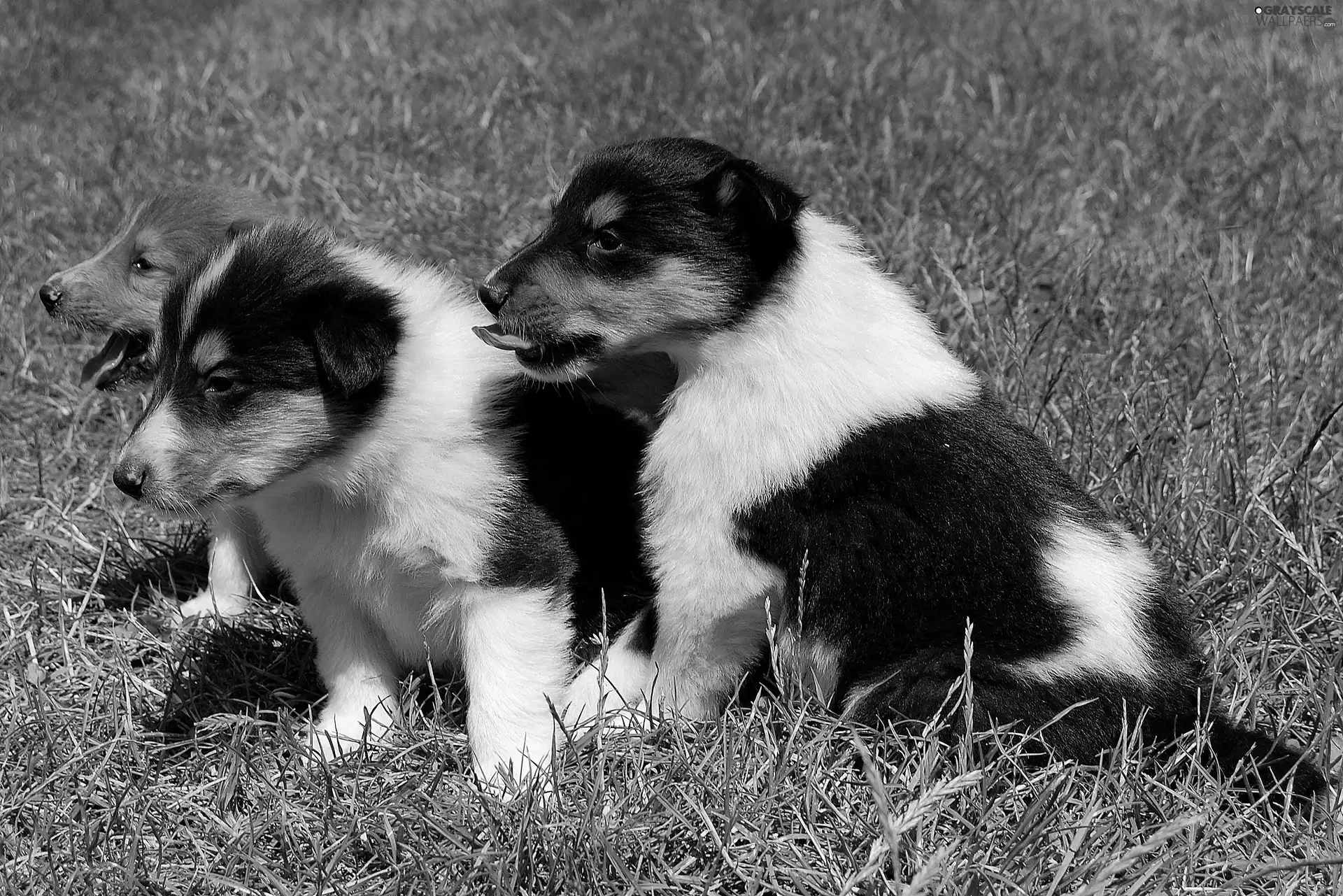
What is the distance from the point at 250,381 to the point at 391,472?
1.65 ft

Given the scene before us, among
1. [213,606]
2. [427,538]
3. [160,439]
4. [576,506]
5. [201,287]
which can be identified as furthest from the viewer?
[213,606]

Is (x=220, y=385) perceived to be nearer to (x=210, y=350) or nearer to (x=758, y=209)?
(x=210, y=350)

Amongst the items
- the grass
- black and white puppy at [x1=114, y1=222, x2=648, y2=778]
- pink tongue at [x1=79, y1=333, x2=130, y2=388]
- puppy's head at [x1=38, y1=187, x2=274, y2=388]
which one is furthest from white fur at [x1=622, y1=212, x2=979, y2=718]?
pink tongue at [x1=79, y1=333, x2=130, y2=388]

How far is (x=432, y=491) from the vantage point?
12.6ft

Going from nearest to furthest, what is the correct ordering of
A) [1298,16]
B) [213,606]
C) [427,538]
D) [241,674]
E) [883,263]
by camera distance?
[427,538] < [241,674] < [213,606] < [883,263] < [1298,16]

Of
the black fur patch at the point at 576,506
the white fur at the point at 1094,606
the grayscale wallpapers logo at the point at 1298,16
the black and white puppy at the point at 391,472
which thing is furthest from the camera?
the grayscale wallpapers logo at the point at 1298,16

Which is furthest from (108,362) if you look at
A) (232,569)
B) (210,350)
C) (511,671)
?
(511,671)

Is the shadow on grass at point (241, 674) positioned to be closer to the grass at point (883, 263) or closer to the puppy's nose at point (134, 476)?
the grass at point (883, 263)

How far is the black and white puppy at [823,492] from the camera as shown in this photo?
353 cm

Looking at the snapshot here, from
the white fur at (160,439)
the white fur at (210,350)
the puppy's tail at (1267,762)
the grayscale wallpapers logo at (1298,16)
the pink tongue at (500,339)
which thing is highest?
the grayscale wallpapers logo at (1298,16)

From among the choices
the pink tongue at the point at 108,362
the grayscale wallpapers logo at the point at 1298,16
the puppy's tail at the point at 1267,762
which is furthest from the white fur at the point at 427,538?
the grayscale wallpapers logo at the point at 1298,16

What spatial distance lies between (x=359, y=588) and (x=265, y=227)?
119 cm

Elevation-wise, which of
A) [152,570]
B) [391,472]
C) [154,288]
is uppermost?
[391,472]

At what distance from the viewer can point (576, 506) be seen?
413 cm
